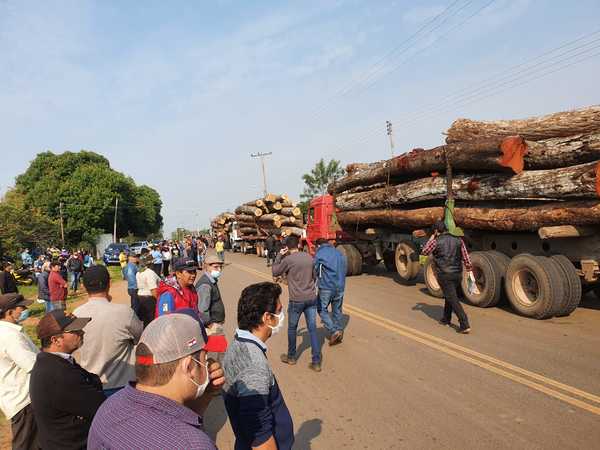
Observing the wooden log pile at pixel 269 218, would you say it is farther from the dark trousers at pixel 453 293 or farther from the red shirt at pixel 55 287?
the dark trousers at pixel 453 293

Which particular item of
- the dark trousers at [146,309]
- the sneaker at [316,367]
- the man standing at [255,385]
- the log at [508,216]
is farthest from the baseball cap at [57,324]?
the log at [508,216]

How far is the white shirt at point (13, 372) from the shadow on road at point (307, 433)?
221 centimetres

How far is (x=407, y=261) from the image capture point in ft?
40.7

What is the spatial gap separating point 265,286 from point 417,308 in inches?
275

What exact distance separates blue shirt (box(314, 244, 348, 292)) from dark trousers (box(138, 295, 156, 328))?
95.8 inches

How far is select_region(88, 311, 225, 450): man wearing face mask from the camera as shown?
1.44 meters

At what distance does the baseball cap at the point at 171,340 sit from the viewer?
1.64 metres

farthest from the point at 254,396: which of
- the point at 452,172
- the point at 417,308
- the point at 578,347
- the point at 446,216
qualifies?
the point at 452,172

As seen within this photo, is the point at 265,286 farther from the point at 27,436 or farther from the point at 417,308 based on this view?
the point at 417,308

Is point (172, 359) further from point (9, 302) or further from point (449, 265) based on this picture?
point (449, 265)

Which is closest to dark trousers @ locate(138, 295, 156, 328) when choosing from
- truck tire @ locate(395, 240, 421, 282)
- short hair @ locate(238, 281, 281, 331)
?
short hair @ locate(238, 281, 281, 331)

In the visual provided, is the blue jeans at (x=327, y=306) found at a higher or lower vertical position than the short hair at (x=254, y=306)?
lower

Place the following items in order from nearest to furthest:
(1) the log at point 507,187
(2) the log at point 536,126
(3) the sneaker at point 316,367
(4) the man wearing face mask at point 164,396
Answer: (4) the man wearing face mask at point 164,396, (3) the sneaker at point 316,367, (1) the log at point 507,187, (2) the log at point 536,126

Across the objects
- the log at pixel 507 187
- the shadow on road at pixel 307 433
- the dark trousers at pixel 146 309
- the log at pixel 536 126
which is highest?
the log at pixel 536 126
